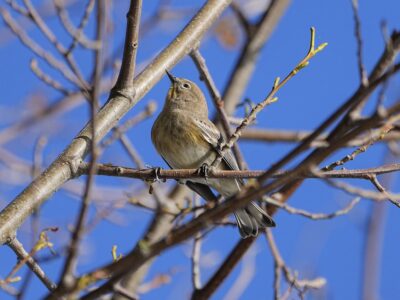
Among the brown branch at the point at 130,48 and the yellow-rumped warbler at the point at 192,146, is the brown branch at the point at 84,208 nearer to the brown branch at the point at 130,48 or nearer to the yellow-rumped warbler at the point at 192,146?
the brown branch at the point at 130,48

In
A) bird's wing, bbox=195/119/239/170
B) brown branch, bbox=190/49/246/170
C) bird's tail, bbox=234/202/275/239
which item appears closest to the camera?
brown branch, bbox=190/49/246/170

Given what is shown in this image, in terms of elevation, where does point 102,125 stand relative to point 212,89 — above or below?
below

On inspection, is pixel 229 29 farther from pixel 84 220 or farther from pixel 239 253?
pixel 84 220

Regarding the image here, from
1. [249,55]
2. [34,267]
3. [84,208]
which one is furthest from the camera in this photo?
[249,55]

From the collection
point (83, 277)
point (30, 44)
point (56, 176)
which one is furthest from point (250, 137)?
point (83, 277)

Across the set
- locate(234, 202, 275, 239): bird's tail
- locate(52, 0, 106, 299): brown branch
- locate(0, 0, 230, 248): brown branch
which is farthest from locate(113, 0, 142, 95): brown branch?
locate(52, 0, 106, 299): brown branch

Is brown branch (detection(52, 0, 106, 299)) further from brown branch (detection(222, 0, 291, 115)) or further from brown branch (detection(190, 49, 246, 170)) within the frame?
brown branch (detection(222, 0, 291, 115))

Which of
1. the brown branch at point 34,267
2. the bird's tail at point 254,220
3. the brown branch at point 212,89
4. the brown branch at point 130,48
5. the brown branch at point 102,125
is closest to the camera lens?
the brown branch at point 34,267

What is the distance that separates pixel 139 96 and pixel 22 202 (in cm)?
110

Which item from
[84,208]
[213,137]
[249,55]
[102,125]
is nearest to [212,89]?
[213,137]

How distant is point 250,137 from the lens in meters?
7.28

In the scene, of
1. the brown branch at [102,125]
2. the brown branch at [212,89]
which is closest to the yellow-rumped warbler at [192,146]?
the brown branch at [212,89]

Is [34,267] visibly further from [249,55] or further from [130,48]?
[249,55]

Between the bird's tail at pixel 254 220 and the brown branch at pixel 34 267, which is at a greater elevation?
the bird's tail at pixel 254 220
